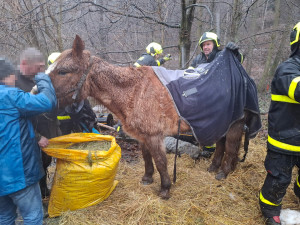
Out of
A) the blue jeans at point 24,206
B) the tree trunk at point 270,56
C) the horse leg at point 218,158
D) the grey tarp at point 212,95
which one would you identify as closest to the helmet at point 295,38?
the grey tarp at point 212,95

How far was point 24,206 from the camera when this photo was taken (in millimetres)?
2023

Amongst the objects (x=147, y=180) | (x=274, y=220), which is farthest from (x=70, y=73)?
(x=274, y=220)

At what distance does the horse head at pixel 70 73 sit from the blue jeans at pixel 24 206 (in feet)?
3.56

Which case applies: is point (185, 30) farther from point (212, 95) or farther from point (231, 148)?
point (231, 148)

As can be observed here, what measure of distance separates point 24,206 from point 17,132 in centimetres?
80

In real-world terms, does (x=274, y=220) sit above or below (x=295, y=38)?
below

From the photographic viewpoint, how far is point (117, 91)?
2.69m

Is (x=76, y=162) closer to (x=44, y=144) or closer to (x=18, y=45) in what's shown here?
(x=44, y=144)

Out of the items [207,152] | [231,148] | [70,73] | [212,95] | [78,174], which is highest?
[70,73]

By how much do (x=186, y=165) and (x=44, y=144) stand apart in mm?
2772

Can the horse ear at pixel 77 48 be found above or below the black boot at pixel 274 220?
above

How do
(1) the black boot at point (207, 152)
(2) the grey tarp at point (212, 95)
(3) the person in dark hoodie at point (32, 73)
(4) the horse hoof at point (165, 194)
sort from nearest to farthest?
(3) the person in dark hoodie at point (32, 73) → (2) the grey tarp at point (212, 95) → (4) the horse hoof at point (165, 194) → (1) the black boot at point (207, 152)

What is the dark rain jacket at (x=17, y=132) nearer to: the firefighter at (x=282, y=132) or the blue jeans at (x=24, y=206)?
the blue jeans at (x=24, y=206)

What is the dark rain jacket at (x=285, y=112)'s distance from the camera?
6.77 ft
